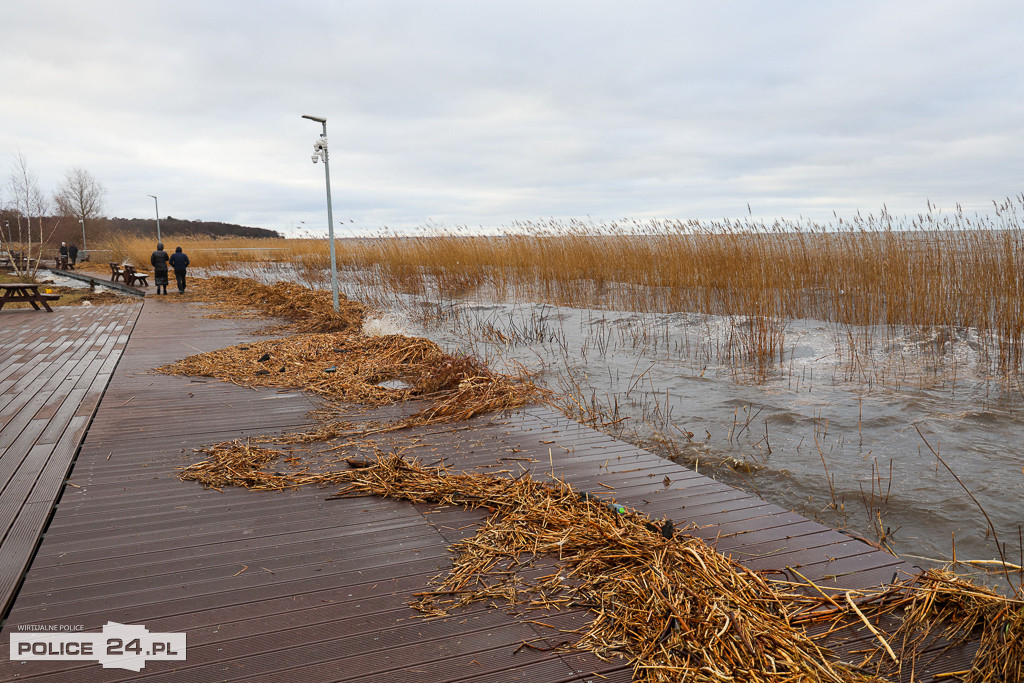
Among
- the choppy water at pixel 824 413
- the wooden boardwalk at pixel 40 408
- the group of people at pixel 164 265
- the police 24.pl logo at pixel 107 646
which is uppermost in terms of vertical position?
the group of people at pixel 164 265

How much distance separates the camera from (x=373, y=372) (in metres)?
5.95

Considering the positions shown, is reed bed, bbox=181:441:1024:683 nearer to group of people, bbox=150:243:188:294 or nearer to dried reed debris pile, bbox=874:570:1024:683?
dried reed debris pile, bbox=874:570:1024:683

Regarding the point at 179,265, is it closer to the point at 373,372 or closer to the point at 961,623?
the point at 373,372

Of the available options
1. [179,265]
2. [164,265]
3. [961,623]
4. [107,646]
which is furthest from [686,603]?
[164,265]

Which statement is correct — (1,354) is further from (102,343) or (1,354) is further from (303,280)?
(303,280)

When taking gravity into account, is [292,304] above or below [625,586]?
above

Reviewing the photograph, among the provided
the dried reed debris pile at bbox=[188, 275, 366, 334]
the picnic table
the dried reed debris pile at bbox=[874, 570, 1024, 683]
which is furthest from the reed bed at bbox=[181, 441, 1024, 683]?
the picnic table

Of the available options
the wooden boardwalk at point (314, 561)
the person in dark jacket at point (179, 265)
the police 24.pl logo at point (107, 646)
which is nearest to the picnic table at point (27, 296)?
the person in dark jacket at point (179, 265)

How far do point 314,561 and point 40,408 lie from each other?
145 inches

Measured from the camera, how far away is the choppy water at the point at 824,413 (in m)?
4.03

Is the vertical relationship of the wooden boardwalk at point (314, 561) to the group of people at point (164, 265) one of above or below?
below

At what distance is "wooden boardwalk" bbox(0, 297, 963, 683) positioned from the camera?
1843 millimetres

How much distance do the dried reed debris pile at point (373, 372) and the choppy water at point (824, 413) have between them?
944 mm

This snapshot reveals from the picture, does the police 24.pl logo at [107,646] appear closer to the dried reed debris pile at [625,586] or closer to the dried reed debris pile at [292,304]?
the dried reed debris pile at [625,586]
